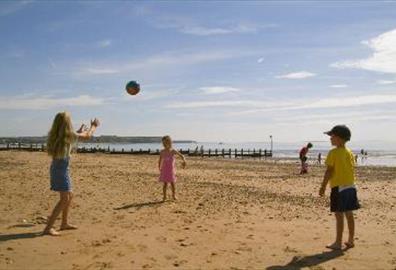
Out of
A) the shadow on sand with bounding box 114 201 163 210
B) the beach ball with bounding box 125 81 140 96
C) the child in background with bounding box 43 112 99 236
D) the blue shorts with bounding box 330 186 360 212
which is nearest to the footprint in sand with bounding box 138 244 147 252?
the child in background with bounding box 43 112 99 236

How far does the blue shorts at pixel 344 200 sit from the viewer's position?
27.1 feet

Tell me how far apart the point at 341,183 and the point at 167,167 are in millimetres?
6415

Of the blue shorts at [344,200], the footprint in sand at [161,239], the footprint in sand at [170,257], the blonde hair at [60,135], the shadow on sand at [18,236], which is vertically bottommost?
the footprint in sand at [170,257]

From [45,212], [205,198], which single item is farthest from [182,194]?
[45,212]

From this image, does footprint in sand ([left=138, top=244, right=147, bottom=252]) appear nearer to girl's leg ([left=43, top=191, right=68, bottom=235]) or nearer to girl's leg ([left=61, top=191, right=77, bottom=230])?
girl's leg ([left=43, top=191, right=68, bottom=235])

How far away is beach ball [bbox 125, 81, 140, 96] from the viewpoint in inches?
594

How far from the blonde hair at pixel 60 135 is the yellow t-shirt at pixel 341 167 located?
4423 millimetres

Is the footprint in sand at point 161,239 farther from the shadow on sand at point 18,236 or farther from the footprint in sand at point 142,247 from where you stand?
the shadow on sand at point 18,236

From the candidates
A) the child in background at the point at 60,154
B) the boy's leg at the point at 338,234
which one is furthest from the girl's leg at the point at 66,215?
the boy's leg at the point at 338,234

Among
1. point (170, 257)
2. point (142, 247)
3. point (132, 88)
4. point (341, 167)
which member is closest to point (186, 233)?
point (142, 247)

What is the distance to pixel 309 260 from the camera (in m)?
7.54

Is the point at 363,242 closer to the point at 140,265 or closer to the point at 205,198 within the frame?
the point at 140,265

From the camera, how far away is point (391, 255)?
7.97 m

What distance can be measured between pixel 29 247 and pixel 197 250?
2561 mm
